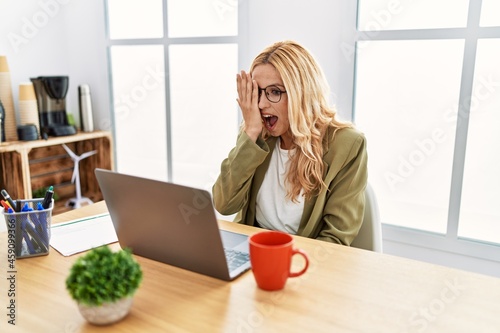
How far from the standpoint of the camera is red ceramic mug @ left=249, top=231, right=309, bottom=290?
899mm

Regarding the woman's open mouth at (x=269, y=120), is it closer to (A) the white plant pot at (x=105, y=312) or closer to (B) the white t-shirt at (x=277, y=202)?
(B) the white t-shirt at (x=277, y=202)

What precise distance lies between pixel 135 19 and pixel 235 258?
91.4 inches

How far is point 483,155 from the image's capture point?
196 centimetres

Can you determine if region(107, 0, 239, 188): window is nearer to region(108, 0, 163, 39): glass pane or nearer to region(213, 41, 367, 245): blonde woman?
region(108, 0, 163, 39): glass pane

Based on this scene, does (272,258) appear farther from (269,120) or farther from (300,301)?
(269,120)

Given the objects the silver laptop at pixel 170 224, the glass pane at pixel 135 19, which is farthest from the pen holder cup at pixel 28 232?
the glass pane at pixel 135 19

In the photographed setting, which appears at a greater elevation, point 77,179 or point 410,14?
point 410,14

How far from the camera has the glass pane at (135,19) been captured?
2867mm

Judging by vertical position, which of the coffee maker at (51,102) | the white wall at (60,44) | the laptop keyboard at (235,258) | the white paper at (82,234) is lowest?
the white paper at (82,234)

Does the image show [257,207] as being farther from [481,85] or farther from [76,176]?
[76,176]

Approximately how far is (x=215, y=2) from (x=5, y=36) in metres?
1.30

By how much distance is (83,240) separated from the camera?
124 cm

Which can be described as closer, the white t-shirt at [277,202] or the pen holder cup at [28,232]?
the pen holder cup at [28,232]

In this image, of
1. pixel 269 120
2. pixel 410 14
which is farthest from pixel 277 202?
pixel 410 14
